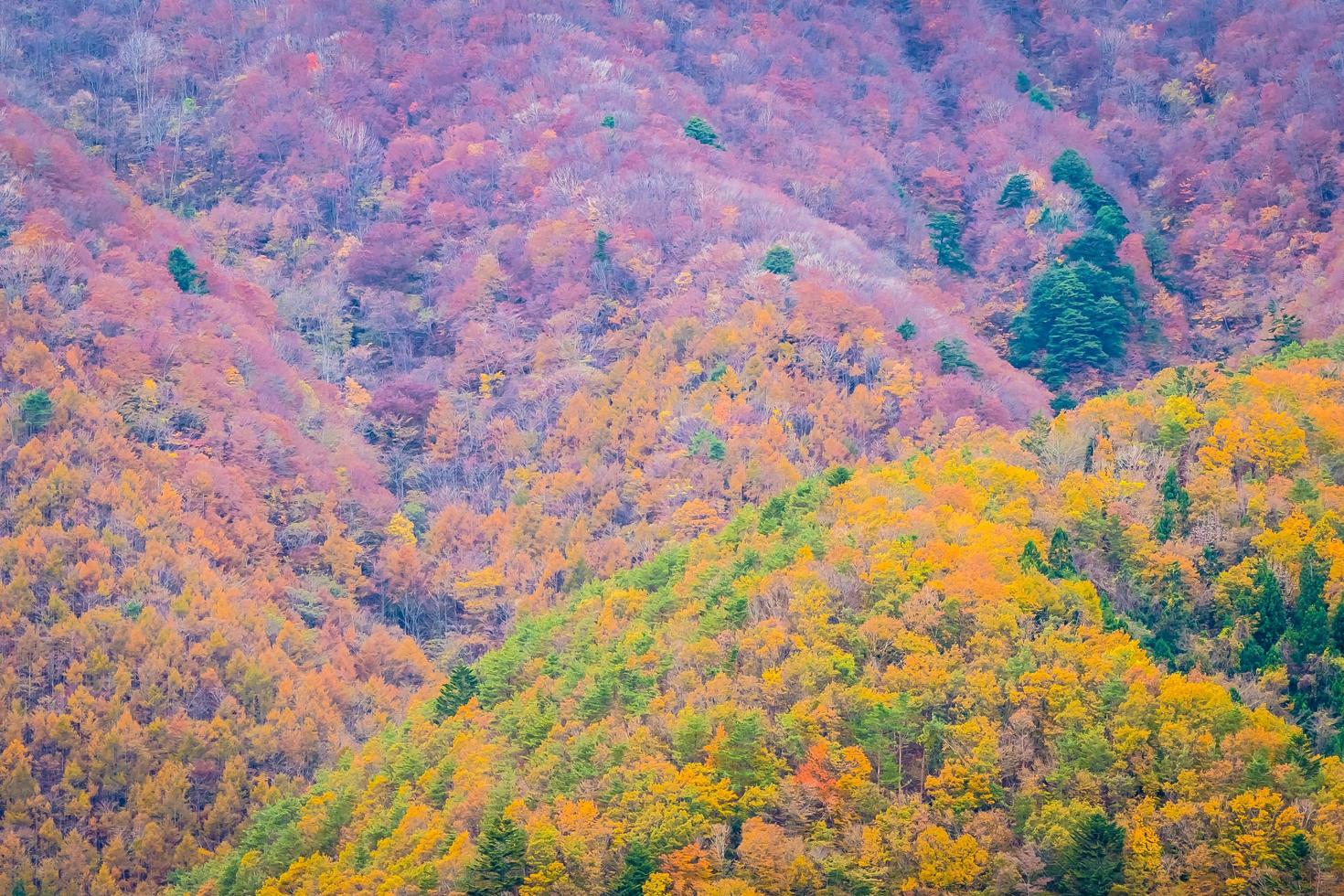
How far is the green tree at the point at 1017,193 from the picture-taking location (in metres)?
114

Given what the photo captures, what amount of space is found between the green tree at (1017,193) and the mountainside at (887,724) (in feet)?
133

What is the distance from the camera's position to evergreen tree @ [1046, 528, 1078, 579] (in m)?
64.3

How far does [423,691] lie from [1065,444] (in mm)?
34039

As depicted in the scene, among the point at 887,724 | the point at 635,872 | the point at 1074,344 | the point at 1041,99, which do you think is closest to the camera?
the point at 635,872

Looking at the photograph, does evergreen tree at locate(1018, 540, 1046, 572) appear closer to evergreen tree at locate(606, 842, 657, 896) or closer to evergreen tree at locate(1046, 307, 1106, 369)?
evergreen tree at locate(606, 842, 657, 896)

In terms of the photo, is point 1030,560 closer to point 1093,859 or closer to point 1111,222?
point 1093,859

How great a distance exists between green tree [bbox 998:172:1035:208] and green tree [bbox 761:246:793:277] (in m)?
23.7

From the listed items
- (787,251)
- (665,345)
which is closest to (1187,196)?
(787,251)

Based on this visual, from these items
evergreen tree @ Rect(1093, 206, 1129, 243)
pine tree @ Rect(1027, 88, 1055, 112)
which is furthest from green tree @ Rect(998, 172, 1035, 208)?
pine tree @ Rect(1027, 88, 1055, 112)

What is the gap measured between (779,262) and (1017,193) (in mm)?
25782

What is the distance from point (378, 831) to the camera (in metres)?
63.9

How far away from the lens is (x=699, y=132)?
118 metres

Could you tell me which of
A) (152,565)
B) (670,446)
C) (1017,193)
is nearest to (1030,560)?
(670,446)

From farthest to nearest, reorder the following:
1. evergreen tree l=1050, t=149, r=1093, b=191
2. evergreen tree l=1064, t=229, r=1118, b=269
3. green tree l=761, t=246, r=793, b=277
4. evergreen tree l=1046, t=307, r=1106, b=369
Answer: evergreen tree l=1050, t=149, r=1093, b=191 → evergreen tree l=1064, t=229, r=1118, b=269 → evergreen tree l=1046, t=307, r=1106, b=369 → green tree l=761, t=246, r=793, b=277
